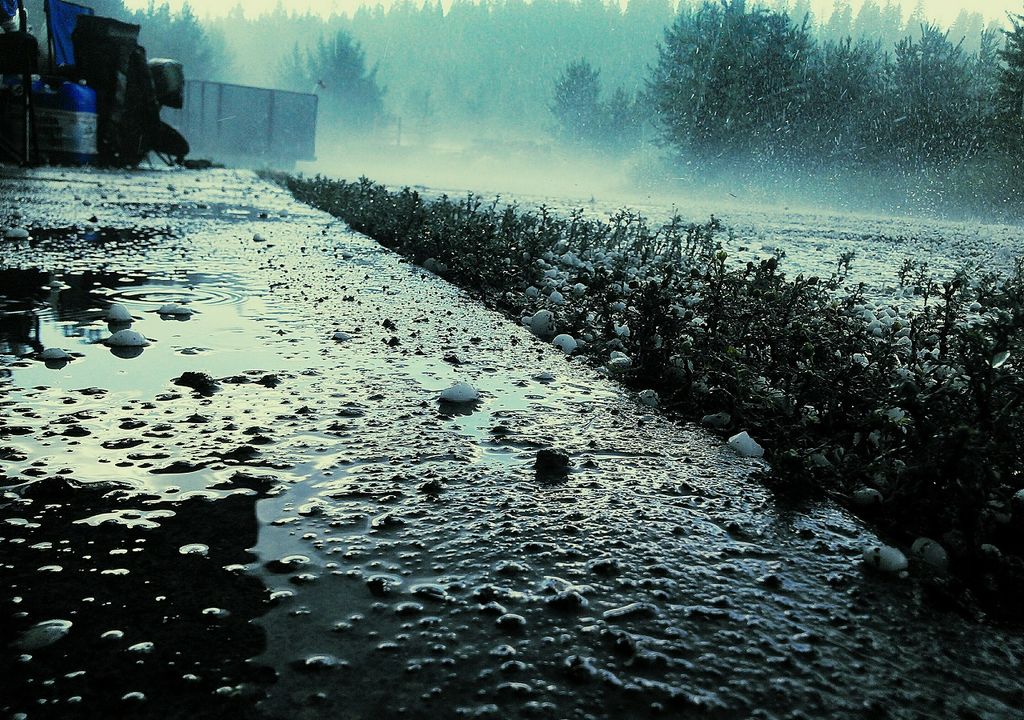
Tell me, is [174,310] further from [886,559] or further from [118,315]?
[886,559]

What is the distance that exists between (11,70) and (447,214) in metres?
6.37

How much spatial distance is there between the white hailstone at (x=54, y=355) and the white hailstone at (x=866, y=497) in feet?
7.93

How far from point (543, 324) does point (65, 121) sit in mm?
12307

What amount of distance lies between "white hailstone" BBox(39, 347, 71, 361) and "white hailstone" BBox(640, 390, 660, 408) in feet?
6.21

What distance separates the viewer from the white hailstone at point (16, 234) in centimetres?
547

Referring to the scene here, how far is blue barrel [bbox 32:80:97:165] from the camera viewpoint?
12.7 metres

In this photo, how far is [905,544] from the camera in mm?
1822

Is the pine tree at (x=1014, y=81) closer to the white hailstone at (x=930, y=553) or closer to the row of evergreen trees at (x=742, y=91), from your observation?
the row of evergreen trees at (x=742, y=91)

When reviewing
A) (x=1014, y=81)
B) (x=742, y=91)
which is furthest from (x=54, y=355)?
(x=742, y=91)

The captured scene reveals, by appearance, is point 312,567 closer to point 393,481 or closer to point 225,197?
point 393,481

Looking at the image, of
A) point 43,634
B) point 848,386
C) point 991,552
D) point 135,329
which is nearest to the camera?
point 43,634

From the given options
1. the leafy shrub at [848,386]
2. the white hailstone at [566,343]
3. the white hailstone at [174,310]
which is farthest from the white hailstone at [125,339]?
the leafy shrub at [848,386]

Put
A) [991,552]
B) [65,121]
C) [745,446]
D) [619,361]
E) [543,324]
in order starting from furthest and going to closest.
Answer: [65,121]
[543,324]
[619,361]
[745,446]
[991,552]

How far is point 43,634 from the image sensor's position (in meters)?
1.26
